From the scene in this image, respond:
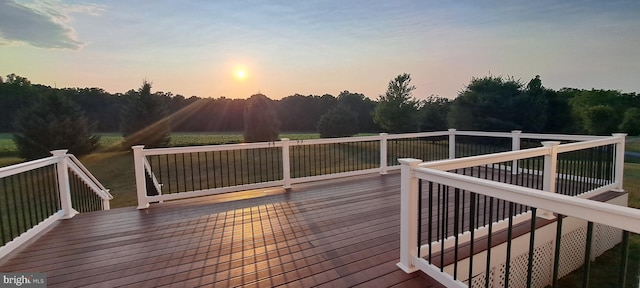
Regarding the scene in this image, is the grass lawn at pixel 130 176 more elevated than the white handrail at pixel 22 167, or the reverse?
the white handrail at pixel 22 167

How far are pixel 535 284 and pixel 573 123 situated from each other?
24590 mm

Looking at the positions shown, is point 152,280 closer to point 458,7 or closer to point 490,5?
point 458,7

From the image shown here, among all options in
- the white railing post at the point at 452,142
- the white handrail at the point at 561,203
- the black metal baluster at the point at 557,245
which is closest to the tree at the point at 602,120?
the white railing post at the point at 452,142

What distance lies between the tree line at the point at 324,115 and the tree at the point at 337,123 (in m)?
0.07

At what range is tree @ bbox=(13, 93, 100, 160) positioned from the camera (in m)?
14.6

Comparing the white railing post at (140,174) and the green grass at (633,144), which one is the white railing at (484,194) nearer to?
the white railing post at (140,174)

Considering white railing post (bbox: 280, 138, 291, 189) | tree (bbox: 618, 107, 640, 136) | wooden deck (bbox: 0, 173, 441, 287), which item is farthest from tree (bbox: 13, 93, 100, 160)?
tree (bbox: 618, 107, 640, 136)

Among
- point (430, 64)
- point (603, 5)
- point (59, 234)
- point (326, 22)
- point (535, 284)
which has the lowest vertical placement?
point (535, 284)

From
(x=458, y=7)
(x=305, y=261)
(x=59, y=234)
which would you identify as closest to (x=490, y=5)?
(x=458, y=7)

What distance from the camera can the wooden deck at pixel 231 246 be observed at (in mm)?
2443

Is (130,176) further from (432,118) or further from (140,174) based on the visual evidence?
(432,118)

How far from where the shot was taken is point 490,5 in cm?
758

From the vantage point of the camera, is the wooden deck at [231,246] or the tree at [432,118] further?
the tree at [432,118]

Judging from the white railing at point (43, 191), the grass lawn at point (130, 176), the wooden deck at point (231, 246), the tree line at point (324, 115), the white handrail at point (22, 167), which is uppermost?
the tree line at point (324, 115)
